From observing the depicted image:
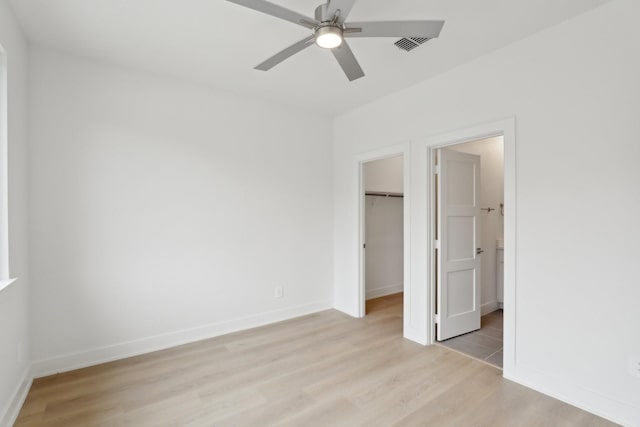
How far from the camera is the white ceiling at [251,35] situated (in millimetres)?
2008

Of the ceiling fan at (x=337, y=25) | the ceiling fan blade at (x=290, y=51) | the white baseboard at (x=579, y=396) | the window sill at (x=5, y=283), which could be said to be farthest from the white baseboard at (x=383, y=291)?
the window sill at (x=5, y=283)

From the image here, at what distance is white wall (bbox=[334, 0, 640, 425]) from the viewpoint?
74.9 inches

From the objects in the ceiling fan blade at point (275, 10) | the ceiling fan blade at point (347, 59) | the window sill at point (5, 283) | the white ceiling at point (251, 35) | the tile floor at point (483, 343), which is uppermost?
the white ceiling at point (251, 35)

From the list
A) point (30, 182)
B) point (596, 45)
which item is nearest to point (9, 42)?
point (30, 182)

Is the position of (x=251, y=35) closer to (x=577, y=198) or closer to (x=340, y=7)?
(x=340, y=7)

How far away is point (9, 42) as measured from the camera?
2020 mm

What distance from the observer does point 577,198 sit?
2094 mm

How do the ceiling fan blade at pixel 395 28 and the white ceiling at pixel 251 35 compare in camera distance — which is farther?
the white ceiling at pixel 251 35

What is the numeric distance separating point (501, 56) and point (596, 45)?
0.61 m

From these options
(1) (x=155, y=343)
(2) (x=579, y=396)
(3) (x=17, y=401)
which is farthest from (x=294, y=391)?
(2) (x=579, y=396)

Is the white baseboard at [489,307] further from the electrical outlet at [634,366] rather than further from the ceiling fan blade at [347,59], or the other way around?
the ceiling fan blade at [347,59]

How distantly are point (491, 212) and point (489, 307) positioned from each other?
125cm

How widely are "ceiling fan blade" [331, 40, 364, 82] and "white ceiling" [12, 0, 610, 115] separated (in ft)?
1.15

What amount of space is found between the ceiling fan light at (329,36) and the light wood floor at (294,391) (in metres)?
2.32
